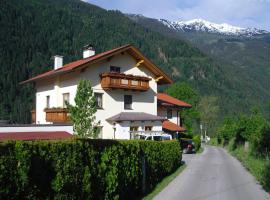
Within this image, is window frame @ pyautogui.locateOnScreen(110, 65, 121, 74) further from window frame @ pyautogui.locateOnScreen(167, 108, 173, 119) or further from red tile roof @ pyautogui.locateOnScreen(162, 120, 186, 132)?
window frame @ pyautogui.locateOnScreen(167, 108, 173, 119)

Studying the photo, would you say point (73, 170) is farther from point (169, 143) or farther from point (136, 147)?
point (169, 143)

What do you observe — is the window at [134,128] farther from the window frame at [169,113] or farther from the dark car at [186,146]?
the window frame at [169,113]

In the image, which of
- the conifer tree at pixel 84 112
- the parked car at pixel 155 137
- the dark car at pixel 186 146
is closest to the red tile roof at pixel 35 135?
the conifer tree at pixel 84 112

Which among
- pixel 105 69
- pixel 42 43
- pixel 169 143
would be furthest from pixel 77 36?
pixel 169 143

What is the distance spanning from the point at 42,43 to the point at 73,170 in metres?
114

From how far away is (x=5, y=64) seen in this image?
106 m

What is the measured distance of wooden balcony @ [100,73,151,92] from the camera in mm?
34550

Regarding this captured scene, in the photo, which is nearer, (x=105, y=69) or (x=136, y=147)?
(x=136, y=147)

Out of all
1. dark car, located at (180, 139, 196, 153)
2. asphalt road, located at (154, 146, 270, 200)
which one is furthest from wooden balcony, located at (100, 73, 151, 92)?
asphalt road, located at (154, 146, 270, 200)

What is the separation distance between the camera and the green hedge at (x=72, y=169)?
27.7 ft

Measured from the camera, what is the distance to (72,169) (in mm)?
10672

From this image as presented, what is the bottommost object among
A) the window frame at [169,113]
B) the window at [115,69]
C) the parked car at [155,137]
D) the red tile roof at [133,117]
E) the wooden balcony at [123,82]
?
the parked car at [155,137]

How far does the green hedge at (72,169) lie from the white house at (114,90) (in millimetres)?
17280

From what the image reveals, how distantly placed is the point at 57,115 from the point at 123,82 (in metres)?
5.88
